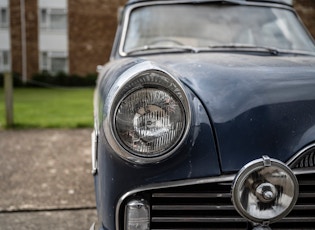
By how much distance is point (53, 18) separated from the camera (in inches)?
903

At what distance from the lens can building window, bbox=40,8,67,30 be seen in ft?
75.2

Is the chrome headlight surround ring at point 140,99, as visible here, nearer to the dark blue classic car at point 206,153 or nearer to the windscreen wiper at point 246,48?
the dark blue classic car at point 206,153

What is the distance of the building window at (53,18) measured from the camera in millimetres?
22906

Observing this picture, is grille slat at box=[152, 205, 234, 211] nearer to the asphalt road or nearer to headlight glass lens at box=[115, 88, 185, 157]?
headlight glass lens at box=[115, 88, 185, 157]

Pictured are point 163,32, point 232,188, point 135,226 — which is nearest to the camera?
point 232,188

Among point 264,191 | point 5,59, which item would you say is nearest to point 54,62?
point 5,59

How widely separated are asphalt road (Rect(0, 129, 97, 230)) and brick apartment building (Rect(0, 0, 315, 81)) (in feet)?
57.1

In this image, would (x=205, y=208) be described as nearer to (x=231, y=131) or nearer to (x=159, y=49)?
(x=231, y=131)

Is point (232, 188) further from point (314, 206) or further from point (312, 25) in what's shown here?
point (312, 25)

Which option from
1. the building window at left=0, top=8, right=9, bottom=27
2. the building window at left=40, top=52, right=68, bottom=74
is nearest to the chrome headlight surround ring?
the building window at left=40, top=52, right=68, bottom=74

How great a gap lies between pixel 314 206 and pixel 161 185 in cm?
59

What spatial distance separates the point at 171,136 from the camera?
59.8 inches

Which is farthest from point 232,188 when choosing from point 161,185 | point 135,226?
point 135,226

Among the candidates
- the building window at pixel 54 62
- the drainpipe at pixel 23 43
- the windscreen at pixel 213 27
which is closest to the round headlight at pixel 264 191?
the windscreen at pixel 213 27
